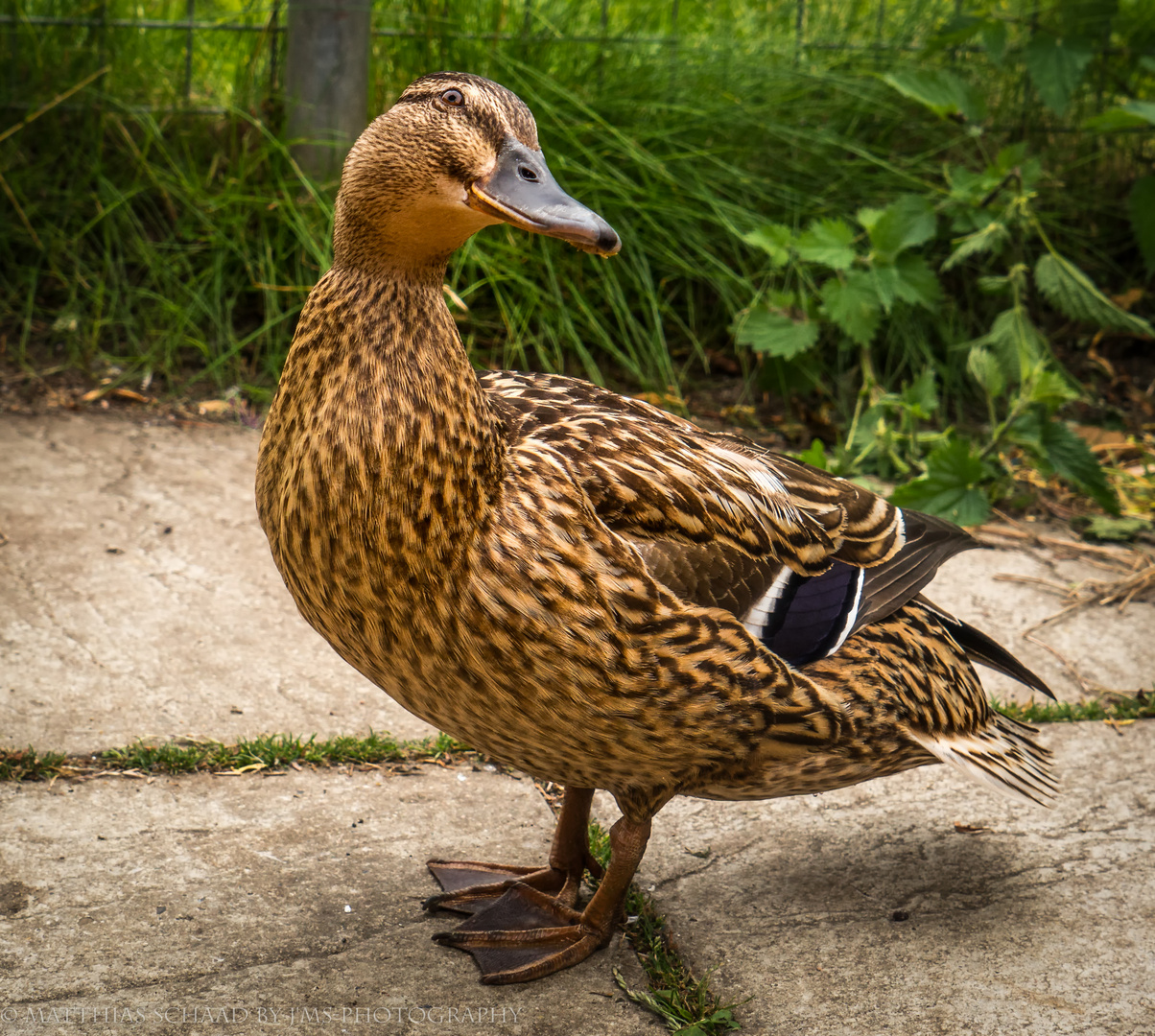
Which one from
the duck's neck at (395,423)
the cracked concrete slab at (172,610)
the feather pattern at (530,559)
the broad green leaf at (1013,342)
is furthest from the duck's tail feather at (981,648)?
the broad green leaf at (1013,342)

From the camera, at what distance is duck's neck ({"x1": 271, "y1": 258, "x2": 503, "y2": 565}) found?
6.46ft

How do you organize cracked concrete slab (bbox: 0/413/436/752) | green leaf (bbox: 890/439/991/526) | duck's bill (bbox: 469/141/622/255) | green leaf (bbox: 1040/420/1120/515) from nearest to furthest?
duck's bill (bbox: 469/141/622/255) < cracked concrete slab (bbox: 0/413/436/752) < green leaf (bbox: 890/439/991/526) < green leaf (bbox: 1040/420/1120/515)

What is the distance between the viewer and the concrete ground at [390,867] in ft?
7.06

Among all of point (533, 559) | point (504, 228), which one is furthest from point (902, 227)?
point (533, 559)

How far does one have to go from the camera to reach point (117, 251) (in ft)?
16.4

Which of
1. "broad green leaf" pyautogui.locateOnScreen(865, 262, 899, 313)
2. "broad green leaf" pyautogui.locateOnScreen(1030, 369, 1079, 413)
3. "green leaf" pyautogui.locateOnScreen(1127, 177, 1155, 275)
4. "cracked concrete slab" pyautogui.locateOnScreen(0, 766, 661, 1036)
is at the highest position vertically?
"green leaf" pyautogui.locateOnScreen(1127, 177, 1155, 275)

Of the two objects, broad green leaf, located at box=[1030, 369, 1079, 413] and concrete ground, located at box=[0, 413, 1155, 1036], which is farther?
broad green leaf, located at box=[1030, 369, 1079, 413]

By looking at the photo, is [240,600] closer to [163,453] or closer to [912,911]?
[163,453]

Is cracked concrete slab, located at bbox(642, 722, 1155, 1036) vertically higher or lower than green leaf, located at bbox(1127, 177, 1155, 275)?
lower

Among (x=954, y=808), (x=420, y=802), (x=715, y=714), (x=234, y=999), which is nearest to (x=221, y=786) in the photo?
(x=420, y=802)

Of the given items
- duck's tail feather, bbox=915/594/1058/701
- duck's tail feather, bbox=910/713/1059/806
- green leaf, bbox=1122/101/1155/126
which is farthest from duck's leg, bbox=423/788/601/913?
green leaf, bbox=1122/101/1155/126

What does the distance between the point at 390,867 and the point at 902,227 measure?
332 cm

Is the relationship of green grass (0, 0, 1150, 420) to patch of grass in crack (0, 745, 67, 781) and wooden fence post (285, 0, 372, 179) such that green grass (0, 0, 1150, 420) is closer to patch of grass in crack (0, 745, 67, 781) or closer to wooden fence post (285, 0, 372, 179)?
wooden fence post (285, 0, 372, 179)

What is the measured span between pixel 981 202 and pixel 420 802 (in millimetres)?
3437
